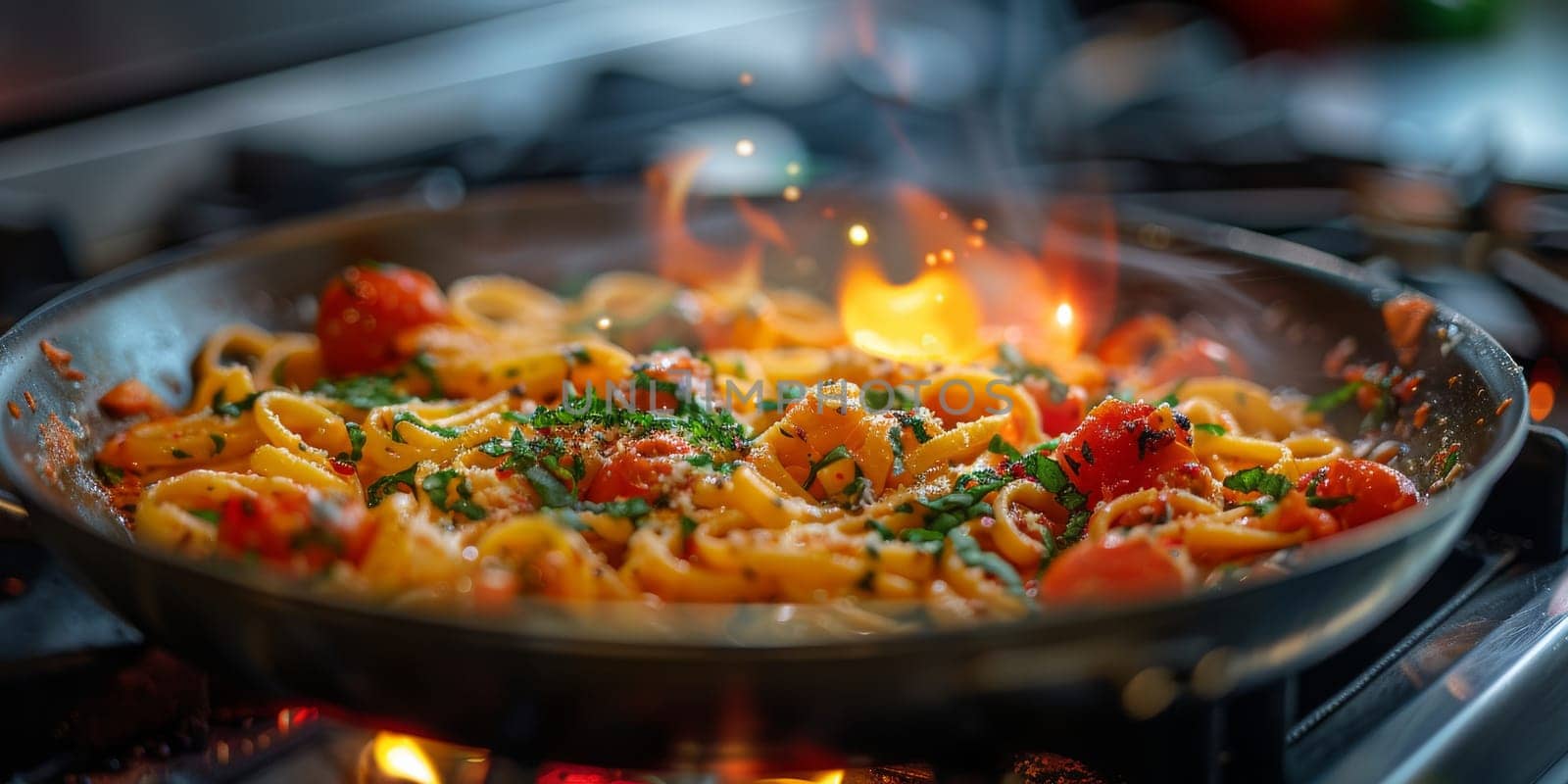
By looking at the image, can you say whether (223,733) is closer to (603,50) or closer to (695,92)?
(695,92)

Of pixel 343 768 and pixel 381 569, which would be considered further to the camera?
pixel 343 768

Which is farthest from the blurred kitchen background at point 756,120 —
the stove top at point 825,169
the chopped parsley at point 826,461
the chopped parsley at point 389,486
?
the chopped parsley at point 389,486

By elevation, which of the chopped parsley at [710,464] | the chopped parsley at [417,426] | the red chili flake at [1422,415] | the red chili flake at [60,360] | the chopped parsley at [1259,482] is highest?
the red chili flake at [60,360]

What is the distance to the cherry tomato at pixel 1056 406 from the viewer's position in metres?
2.83

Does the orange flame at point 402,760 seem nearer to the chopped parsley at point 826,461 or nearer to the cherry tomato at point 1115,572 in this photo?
the chopped parsley at point 826,461

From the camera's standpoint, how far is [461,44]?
5453mm

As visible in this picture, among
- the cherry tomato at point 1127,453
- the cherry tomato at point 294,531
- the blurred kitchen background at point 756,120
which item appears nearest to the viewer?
A: the cherry tomato at point 294,531

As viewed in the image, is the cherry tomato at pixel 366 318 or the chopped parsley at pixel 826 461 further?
the cherry tomato at pixel 366 318

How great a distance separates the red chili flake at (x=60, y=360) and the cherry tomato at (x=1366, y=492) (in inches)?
93.8

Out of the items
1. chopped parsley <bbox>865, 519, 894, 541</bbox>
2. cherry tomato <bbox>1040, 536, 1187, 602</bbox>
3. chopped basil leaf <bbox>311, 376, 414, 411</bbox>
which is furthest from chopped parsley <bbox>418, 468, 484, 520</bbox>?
cherry tomato <bbox>1040, 536, 1187, 602</bbox>

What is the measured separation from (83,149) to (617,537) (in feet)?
10.4

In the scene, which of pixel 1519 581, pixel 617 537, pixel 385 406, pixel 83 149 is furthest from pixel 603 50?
pixel 1519 581

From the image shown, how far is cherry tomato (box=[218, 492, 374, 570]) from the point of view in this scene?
5.55 feet

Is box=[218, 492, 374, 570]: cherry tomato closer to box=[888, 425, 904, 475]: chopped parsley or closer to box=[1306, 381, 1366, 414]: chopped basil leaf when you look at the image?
box=[888, 425, 904, 475]: chopped parsley
